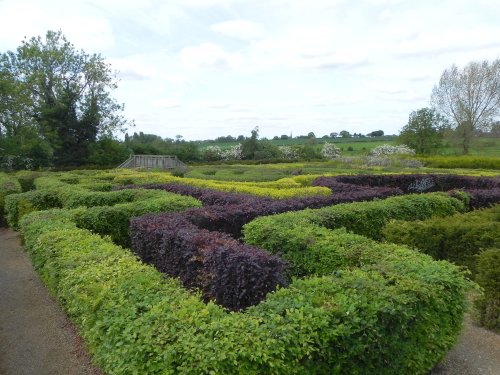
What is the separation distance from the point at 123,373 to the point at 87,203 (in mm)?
8370

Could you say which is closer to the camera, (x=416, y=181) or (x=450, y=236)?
(x=450, y=236)

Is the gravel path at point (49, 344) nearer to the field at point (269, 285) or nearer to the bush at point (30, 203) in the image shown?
the field at point (269, 285)

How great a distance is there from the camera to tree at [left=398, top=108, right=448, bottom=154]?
46656 millimetres

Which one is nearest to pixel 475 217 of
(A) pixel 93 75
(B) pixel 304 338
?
(B) pixel 304 338

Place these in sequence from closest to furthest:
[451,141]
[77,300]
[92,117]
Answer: [77,300], [92,117], [451,141]

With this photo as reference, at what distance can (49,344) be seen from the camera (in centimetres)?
551

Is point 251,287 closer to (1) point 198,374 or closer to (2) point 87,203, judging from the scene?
(1) point 198,374

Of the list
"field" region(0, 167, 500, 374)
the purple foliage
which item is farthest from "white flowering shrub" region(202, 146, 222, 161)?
"field" region(0, 167, 500, 374)

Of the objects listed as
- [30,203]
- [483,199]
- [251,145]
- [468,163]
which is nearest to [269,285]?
[483,199]

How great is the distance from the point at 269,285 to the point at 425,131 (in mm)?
47477

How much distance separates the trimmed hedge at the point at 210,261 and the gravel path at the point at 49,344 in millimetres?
1565

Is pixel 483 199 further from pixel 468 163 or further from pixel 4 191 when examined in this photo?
pixel 468 163

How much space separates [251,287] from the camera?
4.44m

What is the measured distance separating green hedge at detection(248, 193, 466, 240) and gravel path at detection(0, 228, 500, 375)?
101 inches
